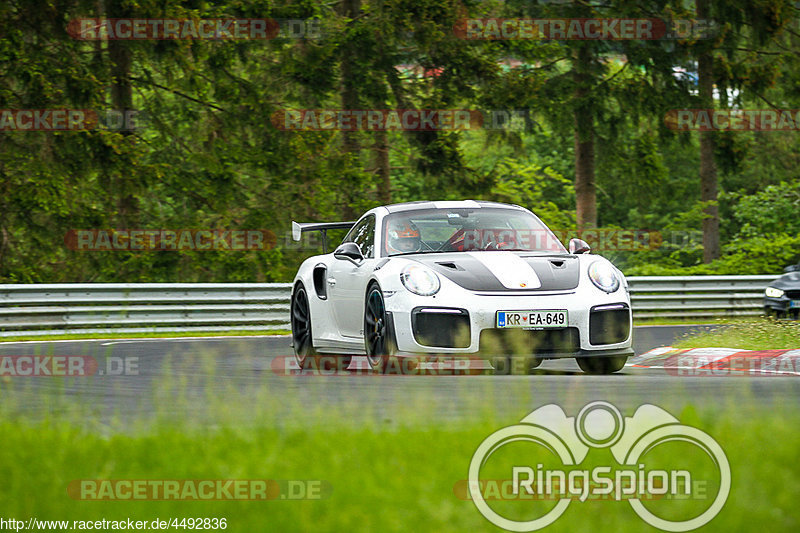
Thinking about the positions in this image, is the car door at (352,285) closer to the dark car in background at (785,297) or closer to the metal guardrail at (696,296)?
the dark car in background at (785,297)

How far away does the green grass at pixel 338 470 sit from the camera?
11.6 feet

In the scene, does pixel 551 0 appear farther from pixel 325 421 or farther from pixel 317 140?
pixel 325 421

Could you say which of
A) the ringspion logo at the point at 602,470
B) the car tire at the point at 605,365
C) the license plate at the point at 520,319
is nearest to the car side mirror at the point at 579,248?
the car tire at the point at 605,365

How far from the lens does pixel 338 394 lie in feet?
22.0

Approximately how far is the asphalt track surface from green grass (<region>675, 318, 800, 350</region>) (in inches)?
123

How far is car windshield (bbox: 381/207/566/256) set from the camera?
980 cm

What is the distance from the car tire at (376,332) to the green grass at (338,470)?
3.55 meters

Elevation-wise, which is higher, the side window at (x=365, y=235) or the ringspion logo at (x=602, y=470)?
the side window at (x=365, y=235)

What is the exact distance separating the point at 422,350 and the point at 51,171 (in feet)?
50.5

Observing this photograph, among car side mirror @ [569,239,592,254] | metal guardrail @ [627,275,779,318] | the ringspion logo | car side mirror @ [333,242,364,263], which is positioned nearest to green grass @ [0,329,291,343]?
metal guardrail @ [627,275,779,318]

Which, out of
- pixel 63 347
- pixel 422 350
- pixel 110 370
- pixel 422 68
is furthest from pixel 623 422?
pixel 422 68

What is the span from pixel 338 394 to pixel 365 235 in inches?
160

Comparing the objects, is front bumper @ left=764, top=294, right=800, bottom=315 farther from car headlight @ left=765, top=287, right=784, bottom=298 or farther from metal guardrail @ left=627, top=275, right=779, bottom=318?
metal guardrail @ left=627, top=275, right=779, bottom=318

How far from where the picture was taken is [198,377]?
8.40m
